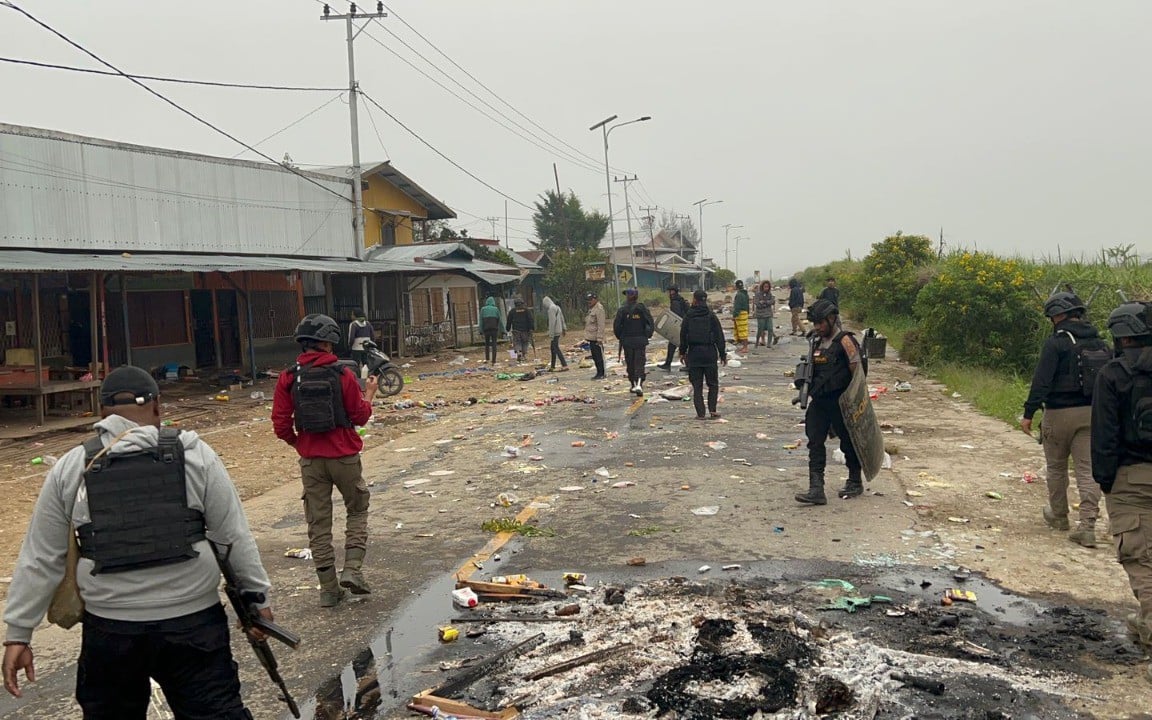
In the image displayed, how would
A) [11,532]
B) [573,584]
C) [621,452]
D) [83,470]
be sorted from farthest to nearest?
[621,452]
[11,532]
[573,584]
[83,470]

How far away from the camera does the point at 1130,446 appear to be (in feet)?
15.3

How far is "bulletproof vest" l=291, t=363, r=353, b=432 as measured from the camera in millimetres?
5465

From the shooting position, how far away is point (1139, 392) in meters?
4.56

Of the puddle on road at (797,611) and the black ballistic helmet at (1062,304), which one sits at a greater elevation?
the black ballistic helmet at (1062,304)

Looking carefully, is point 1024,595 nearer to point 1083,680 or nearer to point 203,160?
point 1083,680

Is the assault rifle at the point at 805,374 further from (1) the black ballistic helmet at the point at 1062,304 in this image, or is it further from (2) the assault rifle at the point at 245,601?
(2) the assault rifle at the point at 245,601

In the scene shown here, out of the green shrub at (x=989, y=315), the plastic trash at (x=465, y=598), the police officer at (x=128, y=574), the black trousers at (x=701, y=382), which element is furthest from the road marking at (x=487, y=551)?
the green shrub at (x=989, y=315)

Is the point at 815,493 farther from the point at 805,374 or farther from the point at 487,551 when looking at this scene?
the point at 487,551

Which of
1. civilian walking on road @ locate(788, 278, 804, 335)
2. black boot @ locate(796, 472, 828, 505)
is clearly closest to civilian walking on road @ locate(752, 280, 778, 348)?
civilian walking on road @ locate(788, 278, 804, 335)

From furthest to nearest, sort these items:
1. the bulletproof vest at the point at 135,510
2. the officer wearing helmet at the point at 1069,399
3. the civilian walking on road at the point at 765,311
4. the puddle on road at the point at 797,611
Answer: the civilian walking on road at the point at 765,311, the officer wearing helmet at the point at 1069,399, the puddle on road at the point at 797,611, the bulletproof vest at the point at 135,510

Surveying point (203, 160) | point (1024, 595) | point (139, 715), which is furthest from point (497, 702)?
point (203, 160)

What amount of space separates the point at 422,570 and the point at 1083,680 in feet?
13.3

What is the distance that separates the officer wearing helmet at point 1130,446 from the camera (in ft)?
14.9

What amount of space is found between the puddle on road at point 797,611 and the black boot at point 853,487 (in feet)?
6.42
